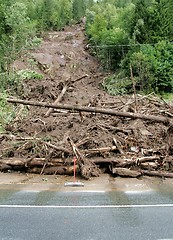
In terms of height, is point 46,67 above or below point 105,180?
above

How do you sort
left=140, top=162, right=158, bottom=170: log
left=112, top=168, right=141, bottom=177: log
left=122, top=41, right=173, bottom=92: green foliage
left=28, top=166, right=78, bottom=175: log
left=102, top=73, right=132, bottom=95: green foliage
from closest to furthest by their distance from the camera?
left=112, top=168, right=141, bottom=177: log < left=28, top=166, right=78, bottom=175: log < left=140, top=162, right=158, bottom=170: log < left=102, top=73, right=132, bottom=95: green foliage < left=122, top=41, right=173, bottom=92: green foliage

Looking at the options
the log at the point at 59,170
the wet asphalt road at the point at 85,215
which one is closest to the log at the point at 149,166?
the log at the point at 59,170

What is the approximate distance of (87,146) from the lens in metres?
13.6

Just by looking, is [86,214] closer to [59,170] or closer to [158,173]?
[59,170]

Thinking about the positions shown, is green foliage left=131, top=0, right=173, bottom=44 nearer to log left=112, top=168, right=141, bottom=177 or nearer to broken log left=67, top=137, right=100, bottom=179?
broken log left=67, top=137, right=100, bottom=179

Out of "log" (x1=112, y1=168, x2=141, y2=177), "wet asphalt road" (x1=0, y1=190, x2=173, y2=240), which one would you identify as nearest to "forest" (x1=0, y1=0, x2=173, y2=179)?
"log" (x1=112, y1=168, x2=141, y2=177)

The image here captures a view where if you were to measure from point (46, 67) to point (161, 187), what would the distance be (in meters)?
27.0

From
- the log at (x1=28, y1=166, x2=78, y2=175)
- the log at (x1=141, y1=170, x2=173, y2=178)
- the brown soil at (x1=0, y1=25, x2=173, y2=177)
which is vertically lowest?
the log at (x1=141, y1=170, x2=173, y2=178)

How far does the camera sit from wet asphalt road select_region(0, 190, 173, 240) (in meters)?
6.37

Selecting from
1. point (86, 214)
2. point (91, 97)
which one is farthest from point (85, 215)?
point (91, 97)

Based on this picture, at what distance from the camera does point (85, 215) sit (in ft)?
24.7

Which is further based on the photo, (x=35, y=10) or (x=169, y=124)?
(x=35, y=10)

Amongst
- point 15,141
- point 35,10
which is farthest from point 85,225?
point 35,10

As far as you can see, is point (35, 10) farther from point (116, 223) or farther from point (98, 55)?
point (116, 223)
